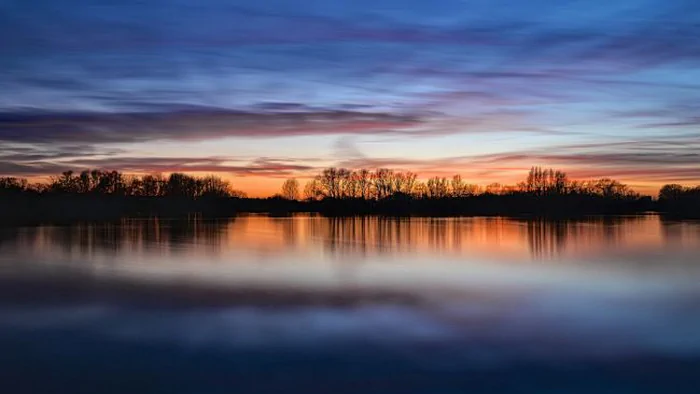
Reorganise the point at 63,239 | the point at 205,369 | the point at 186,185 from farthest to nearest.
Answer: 1. the point at 186,185
2. the point at 63,239
3. the point at 205,369

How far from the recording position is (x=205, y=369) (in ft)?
23.1

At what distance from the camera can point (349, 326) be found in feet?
30.8

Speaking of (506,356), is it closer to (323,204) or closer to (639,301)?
(639,301)

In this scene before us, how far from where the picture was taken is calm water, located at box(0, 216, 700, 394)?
6.68 m

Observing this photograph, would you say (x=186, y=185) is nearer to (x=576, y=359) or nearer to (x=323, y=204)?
(x=323, y=204)

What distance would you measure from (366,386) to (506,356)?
214 cm

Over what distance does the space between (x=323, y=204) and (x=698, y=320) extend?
9676cm

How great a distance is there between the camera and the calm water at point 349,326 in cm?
668

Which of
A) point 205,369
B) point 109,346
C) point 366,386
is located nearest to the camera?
point 366,386

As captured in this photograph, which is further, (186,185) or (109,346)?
(186,185)

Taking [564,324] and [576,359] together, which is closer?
[576,359]

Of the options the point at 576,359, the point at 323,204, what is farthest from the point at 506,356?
the point at 323,204

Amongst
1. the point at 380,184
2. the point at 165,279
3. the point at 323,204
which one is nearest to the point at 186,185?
the point at 323,204

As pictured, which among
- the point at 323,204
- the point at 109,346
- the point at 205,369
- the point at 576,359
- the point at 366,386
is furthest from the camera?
the point at 323,204
